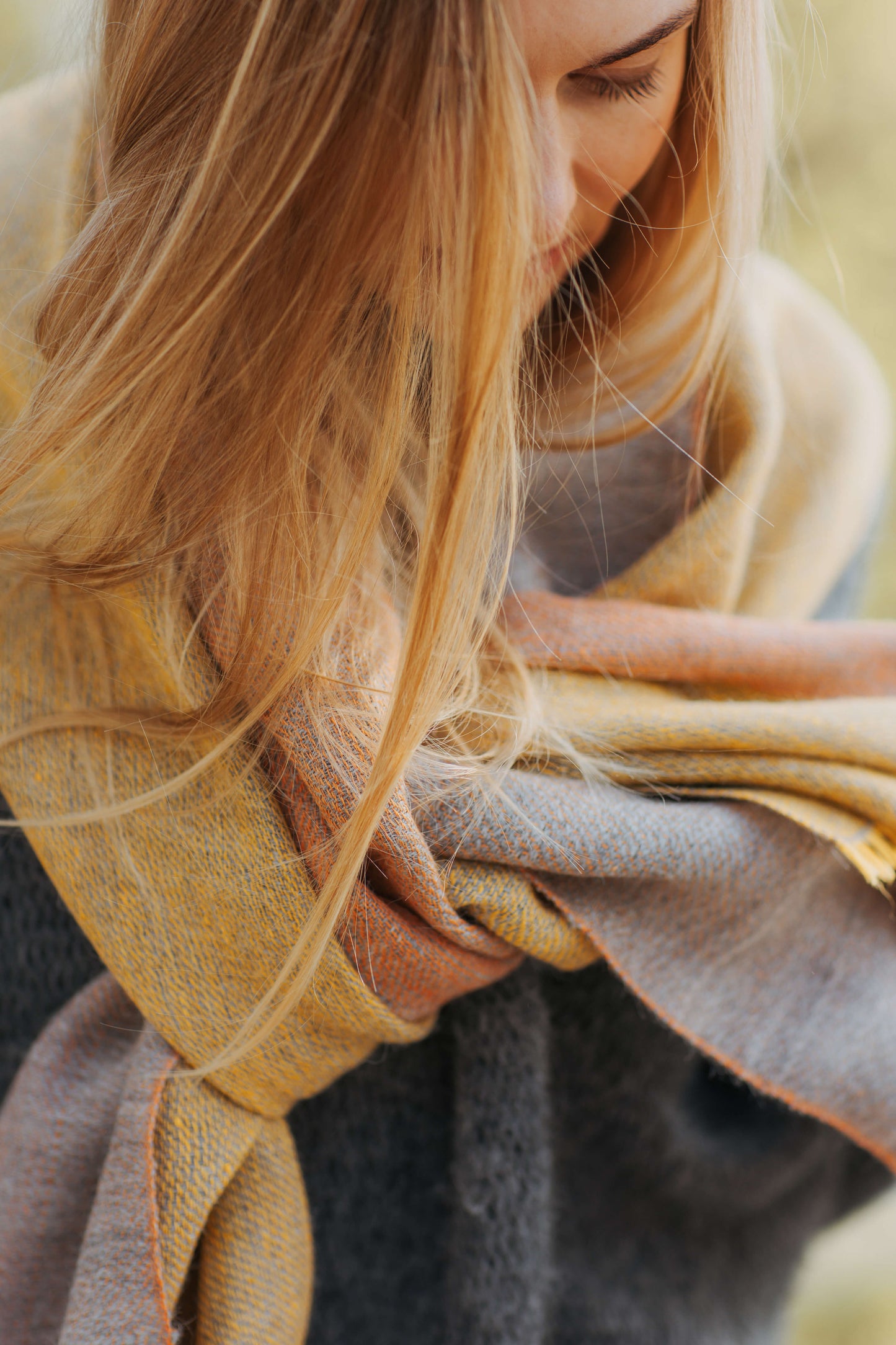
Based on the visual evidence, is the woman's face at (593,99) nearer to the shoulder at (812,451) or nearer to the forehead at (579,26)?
the forehead at (579,26)

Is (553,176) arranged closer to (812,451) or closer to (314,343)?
(314,343)

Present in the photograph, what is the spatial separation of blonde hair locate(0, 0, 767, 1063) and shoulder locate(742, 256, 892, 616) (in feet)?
0.83

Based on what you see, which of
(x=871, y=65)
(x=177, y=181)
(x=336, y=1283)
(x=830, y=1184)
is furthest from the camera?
(x=871, y=65)

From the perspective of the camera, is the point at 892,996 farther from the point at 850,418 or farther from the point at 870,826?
the point at 850,418

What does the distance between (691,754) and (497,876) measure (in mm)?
139

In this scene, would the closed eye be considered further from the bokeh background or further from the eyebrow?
the bokeh background

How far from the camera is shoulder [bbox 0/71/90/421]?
1.61ft

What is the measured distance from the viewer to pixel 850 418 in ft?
2.36

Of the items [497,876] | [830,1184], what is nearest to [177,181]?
[497,876]

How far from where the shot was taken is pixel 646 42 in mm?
395

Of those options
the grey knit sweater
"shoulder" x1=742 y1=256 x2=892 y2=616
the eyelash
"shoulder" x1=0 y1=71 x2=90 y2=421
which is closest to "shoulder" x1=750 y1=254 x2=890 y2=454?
"shoulder" x1=742 y1=256 x2=892 y2=616

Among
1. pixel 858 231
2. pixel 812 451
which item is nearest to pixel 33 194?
pixel 812 451

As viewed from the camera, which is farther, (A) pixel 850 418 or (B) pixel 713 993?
(A) pixel 850 418

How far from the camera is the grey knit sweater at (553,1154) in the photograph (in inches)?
21.6
